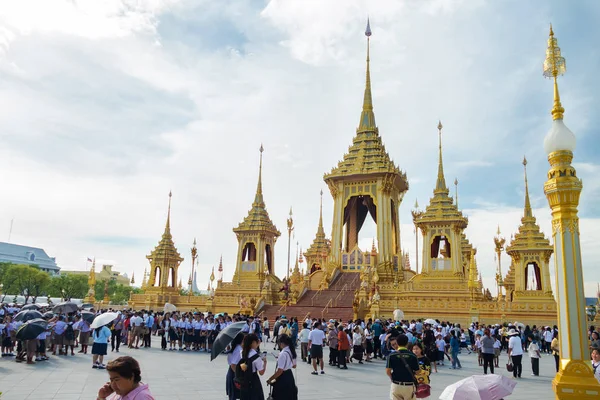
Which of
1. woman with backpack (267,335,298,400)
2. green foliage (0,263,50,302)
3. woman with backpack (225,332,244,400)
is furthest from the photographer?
green foliage (0,263,50,302)

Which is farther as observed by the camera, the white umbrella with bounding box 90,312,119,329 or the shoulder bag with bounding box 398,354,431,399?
the white umbrella with bounding box 90,312,119,329

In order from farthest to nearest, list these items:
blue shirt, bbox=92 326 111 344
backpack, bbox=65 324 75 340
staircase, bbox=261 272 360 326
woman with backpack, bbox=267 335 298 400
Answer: staircase, bbox=261 272 360 326, backpack, bbox=65 324 75 340, blue shirt, bbox=92 326 111 344, woman with backpack, bbox=267 335 298 400

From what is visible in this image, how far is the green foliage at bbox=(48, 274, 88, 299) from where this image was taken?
73812mm

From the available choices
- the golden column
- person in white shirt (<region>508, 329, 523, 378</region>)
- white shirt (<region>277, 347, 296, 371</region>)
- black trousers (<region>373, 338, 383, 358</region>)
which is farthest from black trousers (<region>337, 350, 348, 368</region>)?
white shirt (<region>277, 347, 296, 371</region>)

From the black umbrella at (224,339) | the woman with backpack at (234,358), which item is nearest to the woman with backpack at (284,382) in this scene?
the woman with backpack at (234,358)

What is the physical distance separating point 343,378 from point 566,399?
702 centimetres

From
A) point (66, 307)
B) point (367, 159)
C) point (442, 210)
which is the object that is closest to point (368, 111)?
point (367, 159)

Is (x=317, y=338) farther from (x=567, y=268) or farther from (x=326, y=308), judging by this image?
(x=326, y=308)

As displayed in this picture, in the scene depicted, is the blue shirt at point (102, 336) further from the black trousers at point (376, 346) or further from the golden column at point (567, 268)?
the golden column at point (567, 268)

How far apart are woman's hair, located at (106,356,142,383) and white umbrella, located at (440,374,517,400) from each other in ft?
10.5

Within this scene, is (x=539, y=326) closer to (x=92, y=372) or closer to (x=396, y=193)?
(x=396, y=193)

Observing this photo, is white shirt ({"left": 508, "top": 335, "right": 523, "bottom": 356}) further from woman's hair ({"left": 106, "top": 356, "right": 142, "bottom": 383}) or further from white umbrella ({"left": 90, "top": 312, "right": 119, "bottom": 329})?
woman's hair ({"left": 106, "top": 356, "right": 142, "bottom": 383})

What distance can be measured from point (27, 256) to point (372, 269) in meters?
Result: 99.2

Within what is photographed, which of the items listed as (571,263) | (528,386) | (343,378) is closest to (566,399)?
(571,263)
